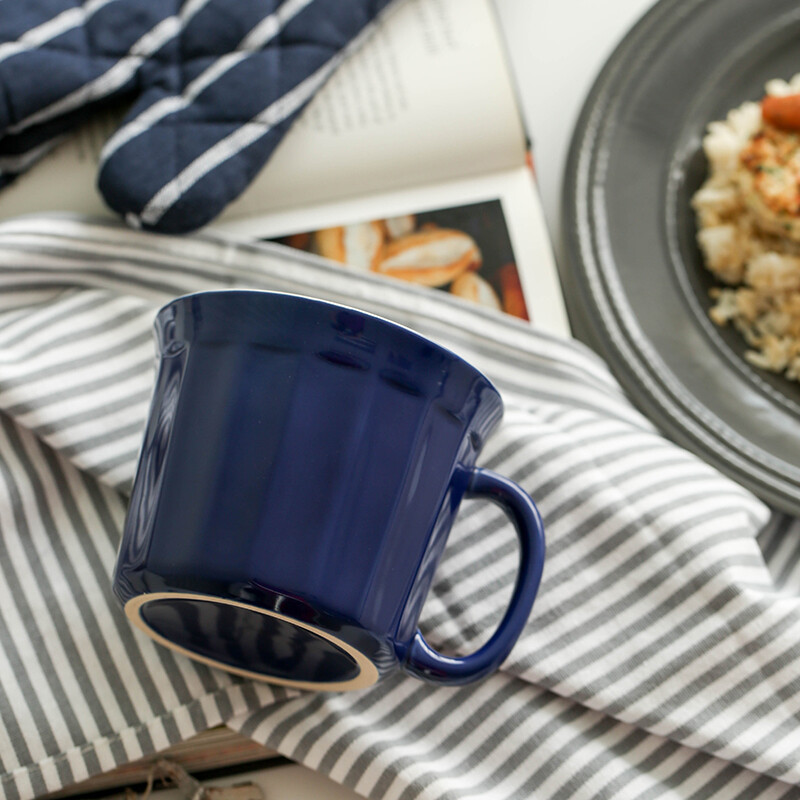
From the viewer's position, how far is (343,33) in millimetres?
486

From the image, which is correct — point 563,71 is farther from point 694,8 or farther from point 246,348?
point 246,348

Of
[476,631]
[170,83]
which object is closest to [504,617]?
[476,631]

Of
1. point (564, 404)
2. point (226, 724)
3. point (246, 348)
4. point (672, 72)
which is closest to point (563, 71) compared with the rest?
point (672, 72)

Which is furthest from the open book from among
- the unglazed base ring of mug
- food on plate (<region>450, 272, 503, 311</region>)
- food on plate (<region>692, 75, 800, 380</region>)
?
the unglazed base ring of mug

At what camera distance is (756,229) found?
1.66ft

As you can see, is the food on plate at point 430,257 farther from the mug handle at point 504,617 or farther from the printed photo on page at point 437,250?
the mug handle at point 504,617

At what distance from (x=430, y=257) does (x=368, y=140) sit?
0.08 metres

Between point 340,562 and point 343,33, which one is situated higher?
point 343,33

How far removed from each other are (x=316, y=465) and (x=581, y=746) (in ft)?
0.73

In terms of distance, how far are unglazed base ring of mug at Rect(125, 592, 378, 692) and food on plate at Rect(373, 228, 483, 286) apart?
244mm

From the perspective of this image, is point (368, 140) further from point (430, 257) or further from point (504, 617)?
point (504, 617)

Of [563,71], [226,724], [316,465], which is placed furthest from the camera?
[563,71]

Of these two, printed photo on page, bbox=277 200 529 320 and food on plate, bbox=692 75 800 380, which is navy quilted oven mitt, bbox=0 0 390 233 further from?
food on plate, bbox=692 75 800 380

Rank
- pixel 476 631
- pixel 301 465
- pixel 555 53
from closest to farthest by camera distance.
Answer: pixel 301 465 < pixel 476 631 < pixel 555 53
